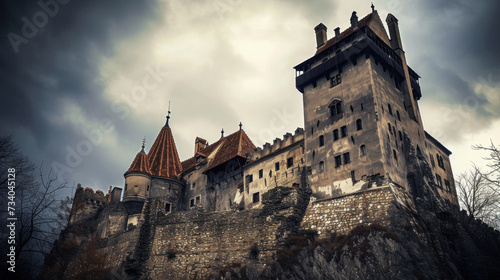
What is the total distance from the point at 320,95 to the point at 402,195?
11.8 m

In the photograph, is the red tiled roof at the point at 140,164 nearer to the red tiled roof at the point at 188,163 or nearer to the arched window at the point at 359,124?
the red tiled roof at the point at 188,163

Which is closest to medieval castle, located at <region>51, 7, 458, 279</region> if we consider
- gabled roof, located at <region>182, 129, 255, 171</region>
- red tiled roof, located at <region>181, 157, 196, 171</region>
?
gabled roof, located at <region>182, 129, 255, 171</region>

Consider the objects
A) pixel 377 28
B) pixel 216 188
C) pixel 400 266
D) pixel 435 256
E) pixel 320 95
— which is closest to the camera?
pixel 400 266

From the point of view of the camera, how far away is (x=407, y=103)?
1340 inches

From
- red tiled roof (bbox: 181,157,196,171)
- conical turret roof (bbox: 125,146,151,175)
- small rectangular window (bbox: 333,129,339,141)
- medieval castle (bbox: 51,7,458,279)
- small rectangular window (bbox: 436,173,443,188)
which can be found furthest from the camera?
red tiled roof (bbox: 181,157,196,171)

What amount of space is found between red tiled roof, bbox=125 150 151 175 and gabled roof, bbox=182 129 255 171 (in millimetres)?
5964

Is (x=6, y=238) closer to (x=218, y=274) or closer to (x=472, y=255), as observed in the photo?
(x=218, y=274)

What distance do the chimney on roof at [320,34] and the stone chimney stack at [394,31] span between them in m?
6.49

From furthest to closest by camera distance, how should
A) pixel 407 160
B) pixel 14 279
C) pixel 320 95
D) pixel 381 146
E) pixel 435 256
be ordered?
1. pixel 320 95
2. pixel 407 160
3. pixel 381 146
4. pixel 435 256
5. pixel 14 279

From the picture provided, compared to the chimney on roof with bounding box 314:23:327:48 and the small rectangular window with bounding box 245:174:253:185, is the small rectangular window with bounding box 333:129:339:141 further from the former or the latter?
the chimney on roof with bounding box 314:23:327:48

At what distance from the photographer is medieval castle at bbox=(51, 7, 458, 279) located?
89.3 feet

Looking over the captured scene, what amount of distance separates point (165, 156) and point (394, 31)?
31.7 m

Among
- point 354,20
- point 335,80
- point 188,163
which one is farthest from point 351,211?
point 188,163

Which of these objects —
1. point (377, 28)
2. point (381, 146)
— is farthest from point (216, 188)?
point (377, 28)
